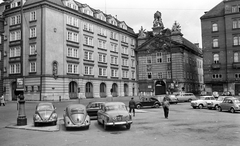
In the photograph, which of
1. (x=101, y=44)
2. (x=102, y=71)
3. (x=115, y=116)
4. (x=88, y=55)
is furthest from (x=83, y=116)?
(x=101, y=44)

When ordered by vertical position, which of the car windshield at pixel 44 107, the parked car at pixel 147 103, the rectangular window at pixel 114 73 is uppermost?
the rectangular window at pixel 114 73

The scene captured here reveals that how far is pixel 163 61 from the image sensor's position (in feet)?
220

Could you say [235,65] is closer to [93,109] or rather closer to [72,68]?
[72,68]

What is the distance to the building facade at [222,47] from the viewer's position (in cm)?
5391

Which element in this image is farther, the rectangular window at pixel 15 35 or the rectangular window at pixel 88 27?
the rectangular window at pixel 88 27

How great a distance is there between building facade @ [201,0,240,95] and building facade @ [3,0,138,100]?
22.6 meters

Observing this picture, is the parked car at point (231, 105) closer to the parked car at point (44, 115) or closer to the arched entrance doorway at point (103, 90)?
the parked car at point (44, 115)

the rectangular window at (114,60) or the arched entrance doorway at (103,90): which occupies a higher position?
the rectangular window at (114,60)

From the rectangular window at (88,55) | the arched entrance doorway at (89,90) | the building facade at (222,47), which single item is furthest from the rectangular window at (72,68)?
the building facade at (222,47)

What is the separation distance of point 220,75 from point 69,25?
114ft

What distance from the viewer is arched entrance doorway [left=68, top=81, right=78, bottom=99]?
4923 centimetres

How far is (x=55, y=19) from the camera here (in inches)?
1864

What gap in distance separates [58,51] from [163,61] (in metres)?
30.7

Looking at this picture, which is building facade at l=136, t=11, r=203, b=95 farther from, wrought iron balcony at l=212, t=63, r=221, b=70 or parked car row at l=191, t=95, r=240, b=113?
parked car row at l=191, t=95, r=240, b=113
